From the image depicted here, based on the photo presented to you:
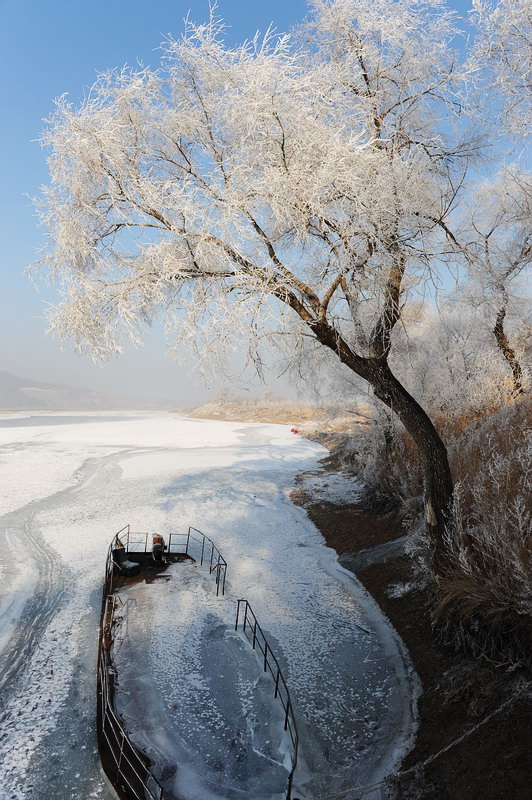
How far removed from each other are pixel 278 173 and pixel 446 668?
8159 millimetres

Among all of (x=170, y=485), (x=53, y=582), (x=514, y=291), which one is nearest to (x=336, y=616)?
(x=53, y=582)

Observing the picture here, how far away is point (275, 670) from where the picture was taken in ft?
26.6

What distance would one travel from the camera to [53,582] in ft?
37.7

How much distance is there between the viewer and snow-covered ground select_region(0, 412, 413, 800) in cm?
619

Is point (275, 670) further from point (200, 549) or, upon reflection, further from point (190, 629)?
point (200, 549)

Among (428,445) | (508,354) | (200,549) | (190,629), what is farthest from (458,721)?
(508,354)

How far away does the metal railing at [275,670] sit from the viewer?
6.10 meters

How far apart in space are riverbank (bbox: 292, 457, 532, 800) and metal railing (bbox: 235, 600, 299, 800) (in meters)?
1.28

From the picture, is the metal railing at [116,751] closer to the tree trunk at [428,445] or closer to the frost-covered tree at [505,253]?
the tree trunk at [428,445]

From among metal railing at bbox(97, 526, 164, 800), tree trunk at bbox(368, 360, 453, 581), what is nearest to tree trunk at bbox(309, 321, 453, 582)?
tree trunk at bbox(368, 360, 453, 581)

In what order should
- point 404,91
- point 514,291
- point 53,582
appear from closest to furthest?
point 404,91
point 53,582
point 514,291

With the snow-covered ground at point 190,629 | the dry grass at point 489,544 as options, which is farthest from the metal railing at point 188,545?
the dry grass at point 489,544

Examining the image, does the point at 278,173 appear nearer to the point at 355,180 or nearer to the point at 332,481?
the point at 355,180

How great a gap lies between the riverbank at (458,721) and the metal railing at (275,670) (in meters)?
1.28
